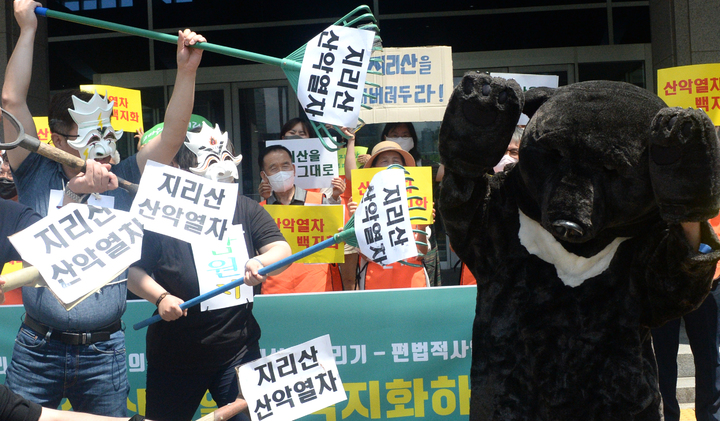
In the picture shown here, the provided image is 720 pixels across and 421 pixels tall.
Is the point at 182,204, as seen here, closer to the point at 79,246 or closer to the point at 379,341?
the point at 79,246

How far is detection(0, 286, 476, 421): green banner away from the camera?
3.91 metres

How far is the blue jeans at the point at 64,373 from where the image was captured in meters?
2.77

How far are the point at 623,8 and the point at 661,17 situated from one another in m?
1.34

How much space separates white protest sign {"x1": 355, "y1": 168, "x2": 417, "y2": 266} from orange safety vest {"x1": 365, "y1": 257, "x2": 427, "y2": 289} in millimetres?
1351

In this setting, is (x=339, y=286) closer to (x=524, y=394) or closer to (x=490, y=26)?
(x=524, y=394)

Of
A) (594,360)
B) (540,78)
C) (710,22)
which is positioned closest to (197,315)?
(594,360)

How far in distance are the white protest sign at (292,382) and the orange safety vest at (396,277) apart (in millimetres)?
1042

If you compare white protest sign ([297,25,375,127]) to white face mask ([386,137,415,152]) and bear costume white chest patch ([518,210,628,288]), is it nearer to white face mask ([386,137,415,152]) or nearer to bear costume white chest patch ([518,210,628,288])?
bear costume white chest patch ([518,210,628,288])

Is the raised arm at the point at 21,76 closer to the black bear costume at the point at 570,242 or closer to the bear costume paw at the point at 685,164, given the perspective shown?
the black bear costume at the point at 570,242

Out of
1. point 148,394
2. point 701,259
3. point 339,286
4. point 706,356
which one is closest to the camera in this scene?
point 701,259

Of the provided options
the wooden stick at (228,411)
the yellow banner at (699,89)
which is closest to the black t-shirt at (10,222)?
the wooden stick at (228,411)

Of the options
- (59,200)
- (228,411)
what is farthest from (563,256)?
(59,200)

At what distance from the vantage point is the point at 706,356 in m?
3.87

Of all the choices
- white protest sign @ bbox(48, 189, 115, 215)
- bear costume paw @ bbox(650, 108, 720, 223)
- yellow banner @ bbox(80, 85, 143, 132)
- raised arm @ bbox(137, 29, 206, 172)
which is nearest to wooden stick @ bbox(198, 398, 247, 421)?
white protest sign @ bbox(48, 189, 115, 215)
